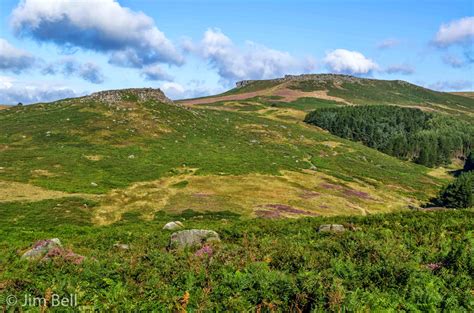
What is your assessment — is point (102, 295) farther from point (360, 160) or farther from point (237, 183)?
point (360, 160)

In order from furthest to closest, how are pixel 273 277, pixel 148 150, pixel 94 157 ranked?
pixel 148 150 → pixel 94 157 → pixel 273 277

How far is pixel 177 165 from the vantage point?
80.8 metres

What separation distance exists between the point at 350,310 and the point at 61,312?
30.3 ft

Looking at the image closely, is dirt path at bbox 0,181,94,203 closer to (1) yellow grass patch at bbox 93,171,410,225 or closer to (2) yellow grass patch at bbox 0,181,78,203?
(2) yellow grass patch at bbox 0,181,78,203

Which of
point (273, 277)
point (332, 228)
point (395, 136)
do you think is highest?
point (273, 277)

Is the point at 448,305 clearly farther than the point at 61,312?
Yes

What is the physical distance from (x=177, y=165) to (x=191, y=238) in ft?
182

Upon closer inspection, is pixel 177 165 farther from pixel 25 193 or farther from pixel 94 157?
pixel 25 193

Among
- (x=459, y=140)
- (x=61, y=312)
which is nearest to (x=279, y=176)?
(x=61, y=312)

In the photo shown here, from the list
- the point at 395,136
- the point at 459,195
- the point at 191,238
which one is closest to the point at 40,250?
the point at 191,238

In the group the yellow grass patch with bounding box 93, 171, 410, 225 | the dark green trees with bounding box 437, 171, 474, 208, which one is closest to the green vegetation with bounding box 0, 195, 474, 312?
the yellow grass patch with bounding box 93, 171, 410, 225

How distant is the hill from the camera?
60.8m

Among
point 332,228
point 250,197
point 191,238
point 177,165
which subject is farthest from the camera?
point 177,165

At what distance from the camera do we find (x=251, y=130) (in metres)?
135
